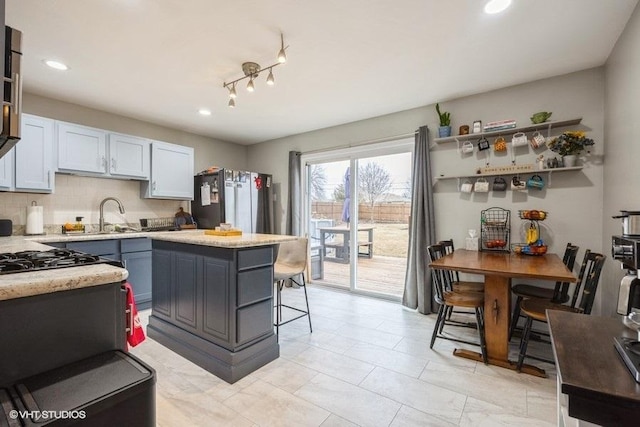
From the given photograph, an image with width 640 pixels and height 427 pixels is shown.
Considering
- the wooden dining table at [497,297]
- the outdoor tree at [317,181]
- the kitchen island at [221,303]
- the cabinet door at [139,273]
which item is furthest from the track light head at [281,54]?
the cabinet door at [139,273]

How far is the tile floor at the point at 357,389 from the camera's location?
1.79 meters

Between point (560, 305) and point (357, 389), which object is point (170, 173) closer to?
point (357, 389)

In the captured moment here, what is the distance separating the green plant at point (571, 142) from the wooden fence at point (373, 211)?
174 cm

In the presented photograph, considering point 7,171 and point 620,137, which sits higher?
point 620,137

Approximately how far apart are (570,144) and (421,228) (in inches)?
64.2

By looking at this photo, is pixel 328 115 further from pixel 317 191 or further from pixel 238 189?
pixel 238 189

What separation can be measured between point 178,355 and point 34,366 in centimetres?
182

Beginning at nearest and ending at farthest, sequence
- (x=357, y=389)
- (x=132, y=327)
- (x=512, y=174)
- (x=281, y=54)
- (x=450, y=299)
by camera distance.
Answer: (x=132, y=327)
(x=357, y=389)
(x=281, y=54)
(x=450, y=299)
(x=512, y=174)

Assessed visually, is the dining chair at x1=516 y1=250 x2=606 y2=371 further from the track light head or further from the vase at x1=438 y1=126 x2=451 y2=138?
the track light head

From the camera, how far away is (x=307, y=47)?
2.46 metres

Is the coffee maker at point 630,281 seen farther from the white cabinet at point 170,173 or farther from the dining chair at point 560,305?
the white cabinet at point 170,173

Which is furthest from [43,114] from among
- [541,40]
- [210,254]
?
[541,40]

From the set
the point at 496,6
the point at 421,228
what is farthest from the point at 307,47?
the point at 421,228

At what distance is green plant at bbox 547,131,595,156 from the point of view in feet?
8.77
